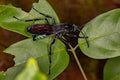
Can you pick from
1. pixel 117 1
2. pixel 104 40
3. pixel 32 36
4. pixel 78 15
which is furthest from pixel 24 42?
pixel 117 1

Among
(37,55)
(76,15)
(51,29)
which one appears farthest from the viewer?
(76,15)

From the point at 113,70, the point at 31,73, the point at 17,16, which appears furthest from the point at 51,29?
the point at 31,73

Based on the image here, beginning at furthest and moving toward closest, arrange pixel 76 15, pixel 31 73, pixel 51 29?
1. pixel 76 15
2. pixel 51 29
3. pixel 31 73

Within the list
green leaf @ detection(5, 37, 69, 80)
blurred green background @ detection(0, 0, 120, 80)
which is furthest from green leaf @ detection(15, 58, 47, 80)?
blurred green background @ detection(0, 0, 120, 80)

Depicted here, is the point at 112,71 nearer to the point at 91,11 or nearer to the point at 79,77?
the point at 79,77

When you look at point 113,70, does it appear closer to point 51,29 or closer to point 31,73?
point 51,29
